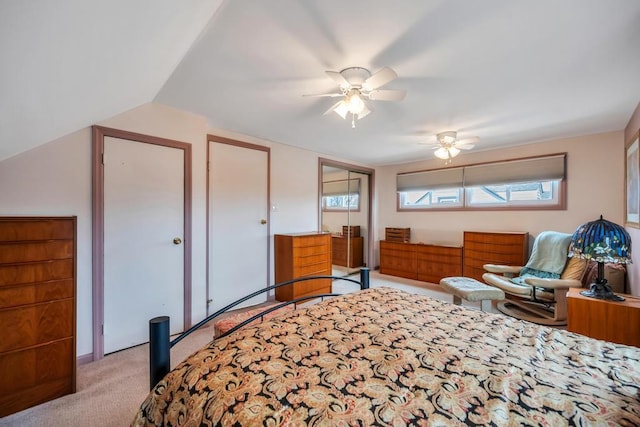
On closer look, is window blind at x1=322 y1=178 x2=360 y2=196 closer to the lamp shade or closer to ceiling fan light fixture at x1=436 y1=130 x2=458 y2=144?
ceiling fan light fixture at x1=436 y1=130 x2=458 y2=144

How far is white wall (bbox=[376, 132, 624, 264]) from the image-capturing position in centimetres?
347

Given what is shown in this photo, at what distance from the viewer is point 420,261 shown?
16.1 ft

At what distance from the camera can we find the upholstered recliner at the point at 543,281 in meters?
2.95

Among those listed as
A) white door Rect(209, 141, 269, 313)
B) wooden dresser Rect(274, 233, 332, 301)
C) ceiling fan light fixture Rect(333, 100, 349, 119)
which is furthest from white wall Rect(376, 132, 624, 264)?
white door Rect(209, 141, 269, 313)

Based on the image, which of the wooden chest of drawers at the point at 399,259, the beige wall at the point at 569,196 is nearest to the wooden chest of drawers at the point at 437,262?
the wooden chest of drawers at the point at 399,259

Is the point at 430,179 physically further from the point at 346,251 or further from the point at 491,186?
the point at 346,251

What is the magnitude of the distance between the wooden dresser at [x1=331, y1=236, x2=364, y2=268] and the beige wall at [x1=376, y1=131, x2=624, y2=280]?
4.38ft

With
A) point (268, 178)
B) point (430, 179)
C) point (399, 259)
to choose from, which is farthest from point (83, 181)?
point (430, 179)

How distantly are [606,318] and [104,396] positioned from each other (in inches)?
152

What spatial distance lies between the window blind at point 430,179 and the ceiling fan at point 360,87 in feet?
10.9

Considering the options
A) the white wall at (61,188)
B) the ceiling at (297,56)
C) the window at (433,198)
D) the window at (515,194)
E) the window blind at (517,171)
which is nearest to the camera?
the ceiling at (297,56)

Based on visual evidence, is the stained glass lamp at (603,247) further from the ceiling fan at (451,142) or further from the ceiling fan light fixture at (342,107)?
the ceiling fan light fixture at (342,107)

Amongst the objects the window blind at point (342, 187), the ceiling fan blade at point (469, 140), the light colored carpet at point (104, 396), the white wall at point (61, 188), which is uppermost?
the ceiling fan blade at point (469, 140)

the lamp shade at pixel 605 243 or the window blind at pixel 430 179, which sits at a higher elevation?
the window blind at pixel 430 179
